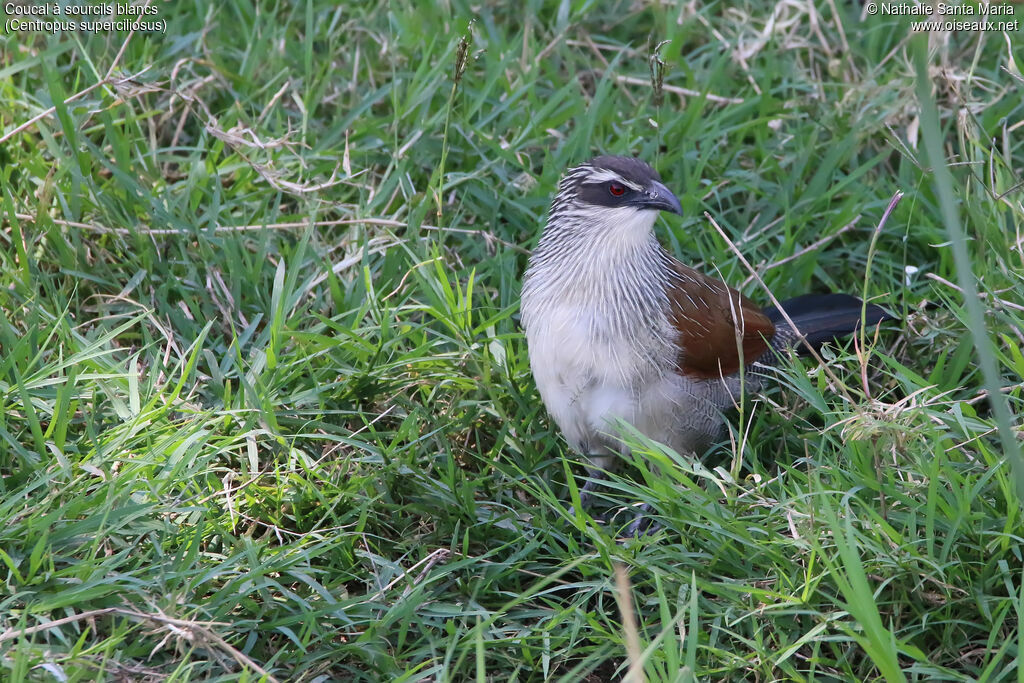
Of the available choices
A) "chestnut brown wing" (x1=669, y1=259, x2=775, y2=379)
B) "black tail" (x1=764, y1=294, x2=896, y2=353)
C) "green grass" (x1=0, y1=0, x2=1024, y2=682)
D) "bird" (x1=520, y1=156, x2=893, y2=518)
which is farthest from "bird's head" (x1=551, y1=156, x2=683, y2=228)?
"black tail" (x1=764, y1=294, x2=896, y2=353)

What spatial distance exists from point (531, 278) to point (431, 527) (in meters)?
1.04

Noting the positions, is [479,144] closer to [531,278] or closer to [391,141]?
[391,141]

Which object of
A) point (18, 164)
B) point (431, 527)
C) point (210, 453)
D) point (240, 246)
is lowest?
point (431, 527)

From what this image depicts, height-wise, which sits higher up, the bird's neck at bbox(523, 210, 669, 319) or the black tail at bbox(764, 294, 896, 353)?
the bird's neck at bbox(523, 210, 669, 319)

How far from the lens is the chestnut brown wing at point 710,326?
4188mm

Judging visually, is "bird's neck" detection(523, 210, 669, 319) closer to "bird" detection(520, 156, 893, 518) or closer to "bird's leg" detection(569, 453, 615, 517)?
"bird" detection(520, 156, 893, 518)

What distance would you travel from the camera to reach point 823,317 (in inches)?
178

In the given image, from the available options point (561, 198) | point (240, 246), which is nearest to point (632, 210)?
point (561, 198)

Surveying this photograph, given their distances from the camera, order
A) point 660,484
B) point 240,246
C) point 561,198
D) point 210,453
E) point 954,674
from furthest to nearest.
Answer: point 240,246, point 561,198, point 210,453, point 660,484, point 954,674

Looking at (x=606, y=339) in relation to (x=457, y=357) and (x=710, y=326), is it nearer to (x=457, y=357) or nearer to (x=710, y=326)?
(x=710, y=326)

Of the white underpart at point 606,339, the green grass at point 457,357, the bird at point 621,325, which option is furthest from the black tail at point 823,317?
the white underpart at point 606,339

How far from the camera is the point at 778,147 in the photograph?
17.6 feet

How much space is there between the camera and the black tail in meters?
4.46

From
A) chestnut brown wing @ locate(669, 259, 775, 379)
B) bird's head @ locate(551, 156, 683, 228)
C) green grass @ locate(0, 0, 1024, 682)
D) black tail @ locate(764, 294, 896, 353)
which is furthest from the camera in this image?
black tail @ locate(764, 294, 896, 353)
